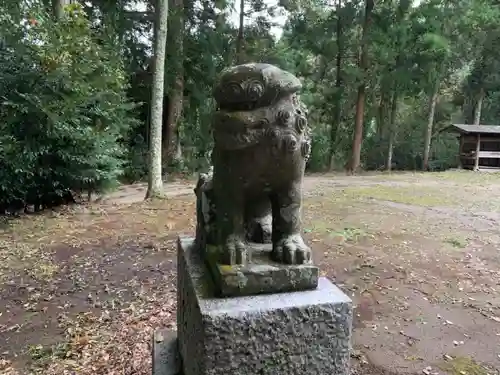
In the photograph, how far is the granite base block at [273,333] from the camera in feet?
4.09

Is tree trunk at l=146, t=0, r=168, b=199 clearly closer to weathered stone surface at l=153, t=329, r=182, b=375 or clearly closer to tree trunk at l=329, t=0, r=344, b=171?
weathered stone surface at l=153, t=329, r=182, b=375

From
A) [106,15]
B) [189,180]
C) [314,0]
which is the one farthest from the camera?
[314,0]

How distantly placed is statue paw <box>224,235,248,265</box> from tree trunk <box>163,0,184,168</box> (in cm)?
943

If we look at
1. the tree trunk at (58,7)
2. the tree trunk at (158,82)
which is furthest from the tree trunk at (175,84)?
the tree trunk at (158,82)

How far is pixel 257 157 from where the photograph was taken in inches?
53.0

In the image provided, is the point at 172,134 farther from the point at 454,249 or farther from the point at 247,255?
the point at 247,255

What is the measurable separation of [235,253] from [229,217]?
14 cm

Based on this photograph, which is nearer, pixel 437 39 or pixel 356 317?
pixel 356 317

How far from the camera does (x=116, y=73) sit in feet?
21.9

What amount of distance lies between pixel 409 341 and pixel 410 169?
1330 cm

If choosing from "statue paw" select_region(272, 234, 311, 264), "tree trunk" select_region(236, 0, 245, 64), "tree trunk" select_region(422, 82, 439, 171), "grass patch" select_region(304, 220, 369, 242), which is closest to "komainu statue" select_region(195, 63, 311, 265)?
"statue paw" select_region(272, 234, 311, 264)

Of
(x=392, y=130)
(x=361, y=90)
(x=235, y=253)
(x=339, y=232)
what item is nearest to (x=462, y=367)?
(x=235, y=253)

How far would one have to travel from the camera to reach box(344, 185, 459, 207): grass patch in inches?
268

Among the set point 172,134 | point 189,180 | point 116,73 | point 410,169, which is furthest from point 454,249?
point 410,169
